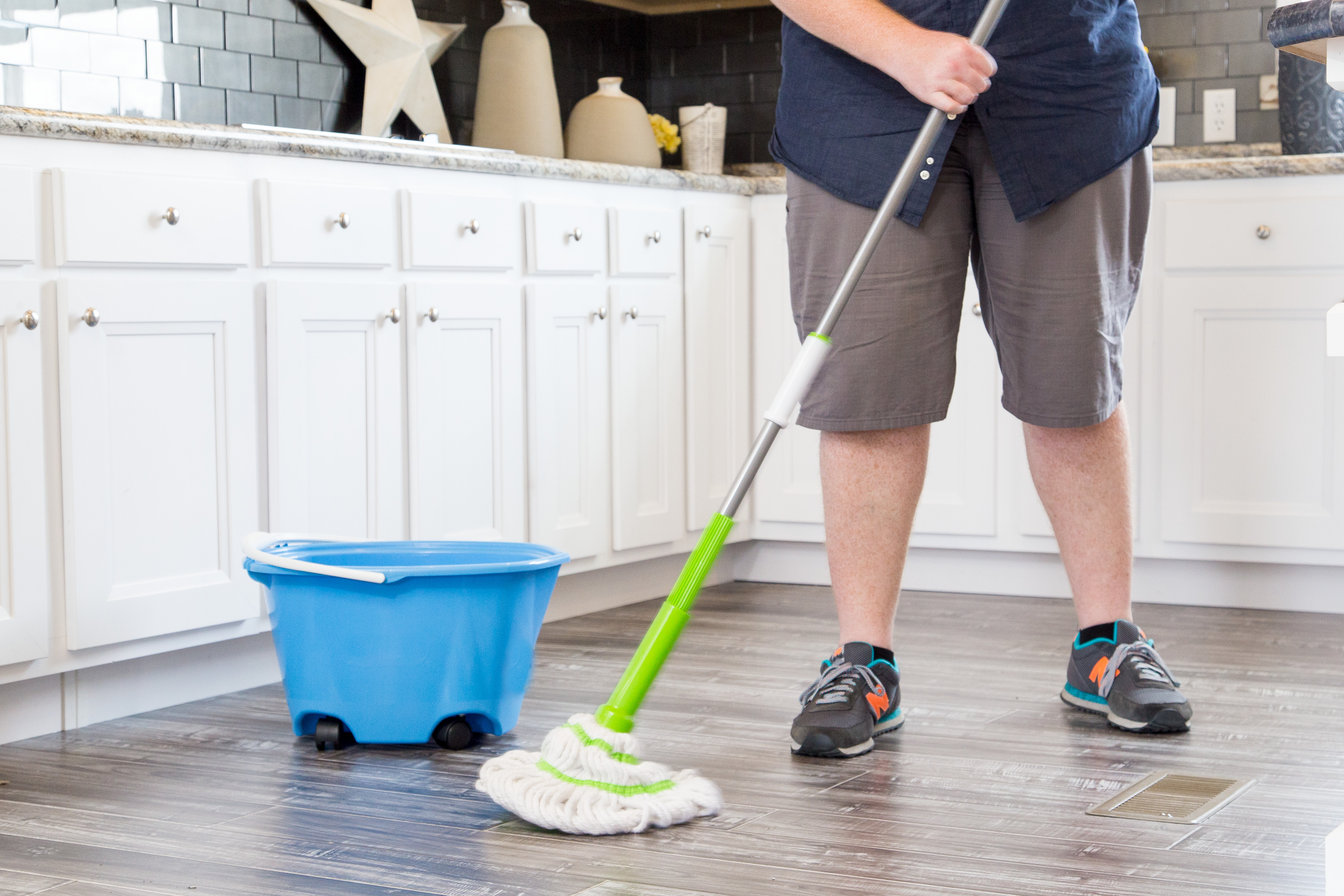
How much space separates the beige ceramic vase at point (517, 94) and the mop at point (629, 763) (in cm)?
178

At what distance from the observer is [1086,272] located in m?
1.92

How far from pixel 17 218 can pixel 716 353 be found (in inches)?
61.6

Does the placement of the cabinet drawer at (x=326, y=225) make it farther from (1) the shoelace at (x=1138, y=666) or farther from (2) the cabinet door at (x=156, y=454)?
(1) the shoelace at (x=1138, y=666)

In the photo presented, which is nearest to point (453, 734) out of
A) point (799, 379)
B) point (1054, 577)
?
A: point (799, 379)

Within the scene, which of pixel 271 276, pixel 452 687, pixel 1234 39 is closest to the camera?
pixel 452 687

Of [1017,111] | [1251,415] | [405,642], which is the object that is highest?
[1017,111]

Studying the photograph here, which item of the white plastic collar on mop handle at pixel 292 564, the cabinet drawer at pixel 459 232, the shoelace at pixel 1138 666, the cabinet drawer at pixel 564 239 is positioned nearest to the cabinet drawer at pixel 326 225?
the cabinet drawer at pixel 459 232

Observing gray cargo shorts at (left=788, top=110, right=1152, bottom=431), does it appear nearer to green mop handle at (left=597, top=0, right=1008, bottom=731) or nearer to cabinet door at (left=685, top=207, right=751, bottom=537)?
green mop handle at (left=597, top=0, right=1008, bottom=731)

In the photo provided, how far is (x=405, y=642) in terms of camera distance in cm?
185

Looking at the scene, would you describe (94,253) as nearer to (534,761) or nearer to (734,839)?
(534,761)

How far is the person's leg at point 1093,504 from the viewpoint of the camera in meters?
2.03

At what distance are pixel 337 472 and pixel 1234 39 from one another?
2218 millimetres

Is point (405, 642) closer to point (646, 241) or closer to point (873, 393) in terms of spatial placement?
point (873, 393)

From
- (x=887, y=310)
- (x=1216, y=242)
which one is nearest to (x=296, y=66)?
(x=887, y=310)
